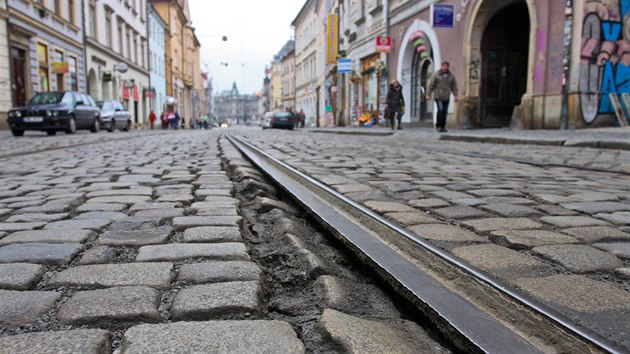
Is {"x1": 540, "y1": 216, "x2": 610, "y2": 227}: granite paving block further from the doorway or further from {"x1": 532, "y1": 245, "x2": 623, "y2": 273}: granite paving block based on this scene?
the doorway

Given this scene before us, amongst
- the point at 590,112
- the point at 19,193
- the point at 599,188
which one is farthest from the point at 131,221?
the point at 590,112

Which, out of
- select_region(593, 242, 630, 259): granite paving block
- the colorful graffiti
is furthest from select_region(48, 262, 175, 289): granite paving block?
the colorful graffiti

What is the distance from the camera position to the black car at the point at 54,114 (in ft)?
54.2

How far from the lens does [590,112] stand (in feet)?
41.7

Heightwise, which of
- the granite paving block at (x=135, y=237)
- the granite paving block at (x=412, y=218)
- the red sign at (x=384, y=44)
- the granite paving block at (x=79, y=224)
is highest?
the red sign at (x=384, y=44)

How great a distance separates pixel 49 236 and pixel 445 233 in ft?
6.25

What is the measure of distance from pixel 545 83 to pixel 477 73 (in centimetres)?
352

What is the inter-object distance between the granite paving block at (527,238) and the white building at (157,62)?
142 ft

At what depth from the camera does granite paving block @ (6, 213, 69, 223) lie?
2951mm

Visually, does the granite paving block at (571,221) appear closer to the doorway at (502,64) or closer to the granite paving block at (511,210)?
the granite paving block at (511,210)

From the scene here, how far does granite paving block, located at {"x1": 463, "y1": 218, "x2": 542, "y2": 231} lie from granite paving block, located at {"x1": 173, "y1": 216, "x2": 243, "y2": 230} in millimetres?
1251

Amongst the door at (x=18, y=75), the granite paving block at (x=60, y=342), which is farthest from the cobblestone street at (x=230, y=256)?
the door at (x=18, y=75)

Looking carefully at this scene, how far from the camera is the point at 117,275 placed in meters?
1.90

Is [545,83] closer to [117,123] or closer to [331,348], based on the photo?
[331,348]
